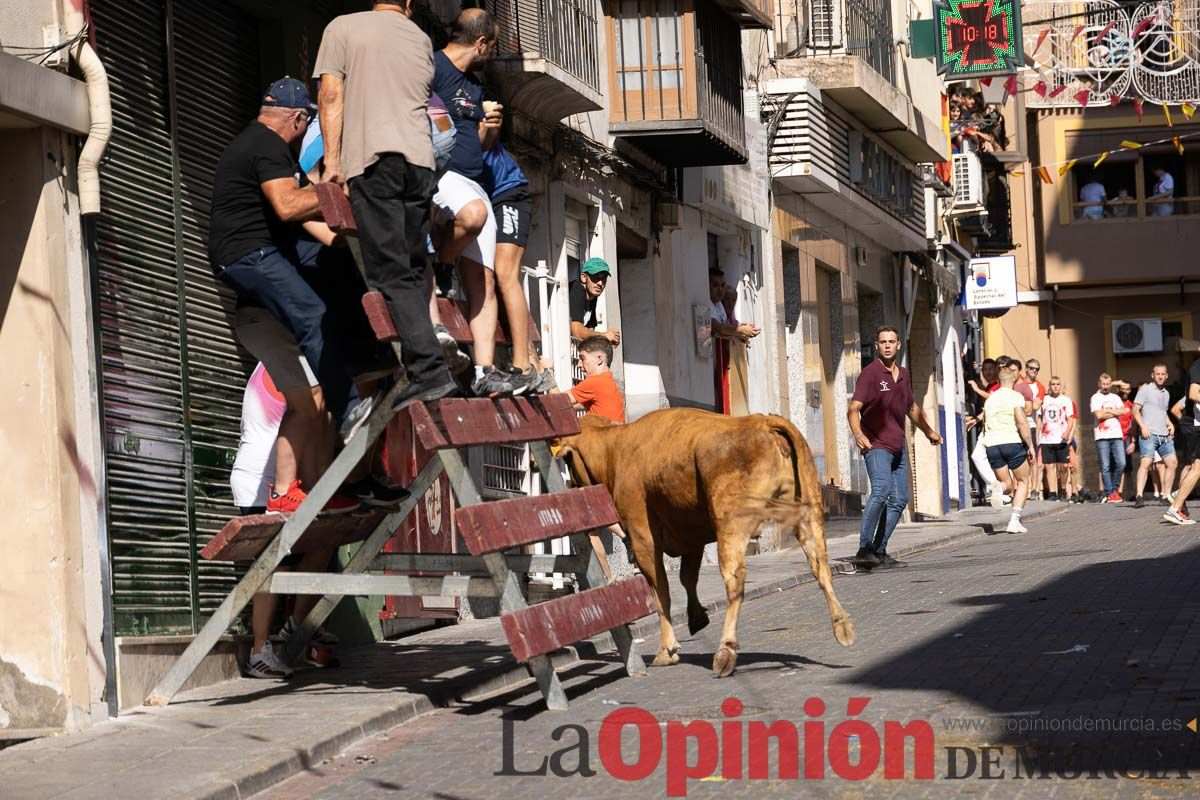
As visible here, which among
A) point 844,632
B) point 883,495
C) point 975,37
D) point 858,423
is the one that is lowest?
point 844,632

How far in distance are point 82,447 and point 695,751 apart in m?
3.39

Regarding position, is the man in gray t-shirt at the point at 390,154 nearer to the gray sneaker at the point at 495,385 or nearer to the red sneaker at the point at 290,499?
the gray sneaker at the point at 495,385

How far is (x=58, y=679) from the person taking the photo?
9.34 meters

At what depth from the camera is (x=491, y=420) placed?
9.87 m

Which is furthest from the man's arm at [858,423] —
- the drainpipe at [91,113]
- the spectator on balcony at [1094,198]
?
the spectator on balcony at [1094,198]

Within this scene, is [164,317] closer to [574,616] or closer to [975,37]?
[574,616]

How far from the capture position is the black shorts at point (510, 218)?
36.2 ft

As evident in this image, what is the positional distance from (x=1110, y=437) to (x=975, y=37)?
265 inches

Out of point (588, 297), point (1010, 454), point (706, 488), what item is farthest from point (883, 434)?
point (706, 488)

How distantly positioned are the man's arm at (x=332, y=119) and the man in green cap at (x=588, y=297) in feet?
17.0

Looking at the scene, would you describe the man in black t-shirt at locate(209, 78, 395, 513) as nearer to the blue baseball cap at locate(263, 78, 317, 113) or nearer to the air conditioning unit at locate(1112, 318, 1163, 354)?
the blue baseball cap at locate(263, 78, 317, 113)

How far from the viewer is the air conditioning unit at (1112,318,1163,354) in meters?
50.0

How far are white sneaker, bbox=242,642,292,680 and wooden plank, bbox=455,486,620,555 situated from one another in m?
1.86

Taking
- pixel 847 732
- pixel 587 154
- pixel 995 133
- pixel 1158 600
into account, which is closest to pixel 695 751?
pixel 847 732
